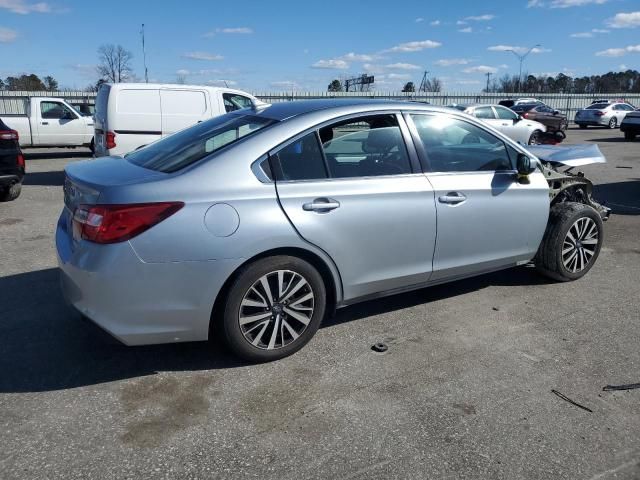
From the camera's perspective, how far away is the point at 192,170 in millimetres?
3328

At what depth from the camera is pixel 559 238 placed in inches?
195

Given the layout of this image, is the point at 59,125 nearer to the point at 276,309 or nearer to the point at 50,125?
the point at 50,125

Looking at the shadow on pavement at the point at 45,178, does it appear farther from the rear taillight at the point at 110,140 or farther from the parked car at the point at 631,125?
the parked car at the point at 631,125

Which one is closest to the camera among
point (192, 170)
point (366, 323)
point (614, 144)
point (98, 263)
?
point (98, 263)

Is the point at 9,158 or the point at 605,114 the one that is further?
the point at 605,114

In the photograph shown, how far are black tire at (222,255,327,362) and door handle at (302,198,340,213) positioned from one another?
13.2 inches

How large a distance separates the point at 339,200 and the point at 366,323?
3.75ft

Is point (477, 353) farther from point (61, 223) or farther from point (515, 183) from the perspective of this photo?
point (61, 223)

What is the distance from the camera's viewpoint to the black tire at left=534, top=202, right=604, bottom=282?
495cm

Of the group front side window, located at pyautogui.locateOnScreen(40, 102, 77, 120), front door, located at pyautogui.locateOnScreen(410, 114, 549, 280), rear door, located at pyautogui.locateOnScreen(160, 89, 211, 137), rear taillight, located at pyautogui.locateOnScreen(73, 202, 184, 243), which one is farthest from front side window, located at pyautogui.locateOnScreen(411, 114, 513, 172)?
front side window, located at pyautogui.locateOnScreen(40, 102, 77, 120)

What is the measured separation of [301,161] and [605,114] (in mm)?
32255

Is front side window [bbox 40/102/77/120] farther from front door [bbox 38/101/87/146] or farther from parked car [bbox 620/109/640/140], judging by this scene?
parked car [bbox 620/109/640/140]

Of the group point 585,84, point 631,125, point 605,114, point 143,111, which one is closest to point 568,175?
point 143,111

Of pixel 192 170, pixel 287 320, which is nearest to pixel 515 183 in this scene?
pixel 287 320
